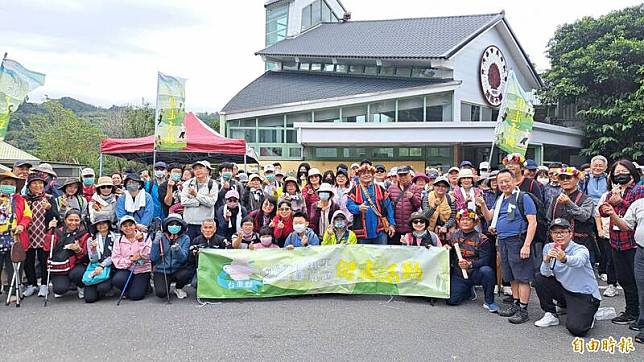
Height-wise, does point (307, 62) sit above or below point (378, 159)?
above

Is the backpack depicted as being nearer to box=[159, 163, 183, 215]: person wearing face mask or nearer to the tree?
box=[159, 163, 183, 215]: person wearing face mask

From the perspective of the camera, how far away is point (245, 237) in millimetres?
6875

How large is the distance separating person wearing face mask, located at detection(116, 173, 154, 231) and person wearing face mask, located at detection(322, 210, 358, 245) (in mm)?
2606

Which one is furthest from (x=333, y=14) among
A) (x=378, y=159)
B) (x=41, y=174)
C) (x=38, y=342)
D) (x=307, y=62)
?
(x=38, y=342)

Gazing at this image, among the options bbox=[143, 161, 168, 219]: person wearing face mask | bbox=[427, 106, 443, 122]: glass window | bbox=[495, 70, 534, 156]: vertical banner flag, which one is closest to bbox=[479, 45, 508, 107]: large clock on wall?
bbox=[427, 106, 443, 122]: glass window

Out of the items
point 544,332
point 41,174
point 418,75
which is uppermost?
point 418,75

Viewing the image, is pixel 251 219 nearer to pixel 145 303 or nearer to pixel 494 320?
pixel 145 303

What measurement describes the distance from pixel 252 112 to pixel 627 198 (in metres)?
20.4

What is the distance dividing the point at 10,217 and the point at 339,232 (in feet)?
14.3

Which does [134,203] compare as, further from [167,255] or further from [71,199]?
[71,199]

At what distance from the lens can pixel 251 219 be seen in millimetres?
7062

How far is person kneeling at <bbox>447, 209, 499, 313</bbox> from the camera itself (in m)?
6.18

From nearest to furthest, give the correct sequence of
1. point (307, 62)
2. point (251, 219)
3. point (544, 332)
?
point (544, 332) → point (251, 219) → point (307, 62)

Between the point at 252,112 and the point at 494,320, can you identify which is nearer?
the point at 494,320
